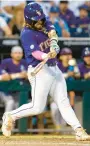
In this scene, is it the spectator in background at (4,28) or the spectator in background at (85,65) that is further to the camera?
the spectator in background at (4,28)

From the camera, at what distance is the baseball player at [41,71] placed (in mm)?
5637

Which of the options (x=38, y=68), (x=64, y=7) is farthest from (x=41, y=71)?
(x=64, y=7)

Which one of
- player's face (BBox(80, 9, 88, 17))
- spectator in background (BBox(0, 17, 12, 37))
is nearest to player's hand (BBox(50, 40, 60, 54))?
spectator in background (BBox(0, 17, 12, 37))

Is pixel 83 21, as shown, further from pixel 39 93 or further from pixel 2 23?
pixel 39 93

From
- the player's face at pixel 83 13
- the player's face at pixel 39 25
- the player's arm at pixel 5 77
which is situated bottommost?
the player's arm at pixel 5 77

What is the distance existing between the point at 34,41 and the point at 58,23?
427 cm

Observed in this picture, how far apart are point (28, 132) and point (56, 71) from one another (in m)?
2.77

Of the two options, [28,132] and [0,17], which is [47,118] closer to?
[28,132]

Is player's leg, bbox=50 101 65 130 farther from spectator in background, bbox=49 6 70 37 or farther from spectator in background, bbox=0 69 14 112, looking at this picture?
spectator in background, bbox=49 6 70 37

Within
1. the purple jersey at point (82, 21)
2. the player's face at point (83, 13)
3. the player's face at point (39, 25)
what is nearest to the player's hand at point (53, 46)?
the player's face at point (39, 25)

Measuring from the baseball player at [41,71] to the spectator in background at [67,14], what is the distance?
4.34 m

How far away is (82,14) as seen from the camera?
33.2 ft

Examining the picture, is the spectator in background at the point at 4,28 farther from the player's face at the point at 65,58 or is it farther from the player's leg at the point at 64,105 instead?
the player's leg at the point at 64,105

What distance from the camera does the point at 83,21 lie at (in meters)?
10.0
